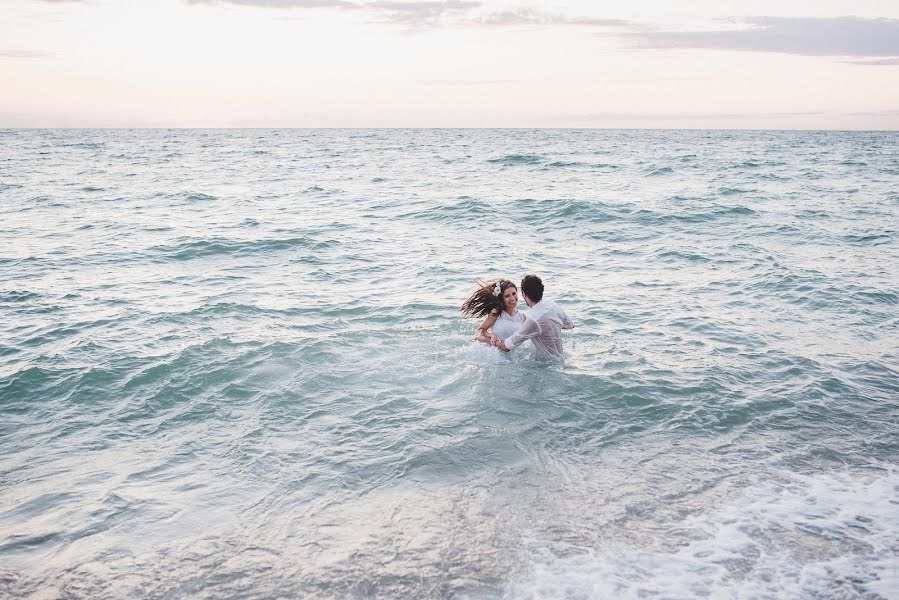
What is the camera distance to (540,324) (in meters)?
8.50

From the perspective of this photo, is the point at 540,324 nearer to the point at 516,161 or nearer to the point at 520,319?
the point at 520,319

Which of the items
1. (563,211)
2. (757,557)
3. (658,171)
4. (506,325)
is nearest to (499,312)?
(506,325)

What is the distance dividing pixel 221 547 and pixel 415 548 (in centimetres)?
152

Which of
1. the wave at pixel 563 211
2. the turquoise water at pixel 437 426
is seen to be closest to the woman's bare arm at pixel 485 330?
the turquoise water at pixel 437 426

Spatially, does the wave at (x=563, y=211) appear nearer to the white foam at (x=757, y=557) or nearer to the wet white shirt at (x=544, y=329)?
the wet white shirt at (x=544, y=329)

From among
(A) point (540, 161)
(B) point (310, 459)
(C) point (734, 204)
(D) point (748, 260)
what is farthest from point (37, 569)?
(A) point (540, 161)

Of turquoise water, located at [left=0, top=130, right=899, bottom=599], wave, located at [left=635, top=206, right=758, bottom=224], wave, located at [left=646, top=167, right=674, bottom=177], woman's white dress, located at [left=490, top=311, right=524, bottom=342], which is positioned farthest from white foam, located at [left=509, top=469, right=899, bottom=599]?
wave, located at [left=646, top=167, right=674, bottom=177]

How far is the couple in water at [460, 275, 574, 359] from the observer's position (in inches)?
332

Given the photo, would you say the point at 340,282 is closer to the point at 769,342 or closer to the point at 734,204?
the point at 769,342

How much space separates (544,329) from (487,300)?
1.14 meters

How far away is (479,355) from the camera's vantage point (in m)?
9.03

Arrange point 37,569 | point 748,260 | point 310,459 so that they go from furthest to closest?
point 748,260 < point 310,459 < point 37,569

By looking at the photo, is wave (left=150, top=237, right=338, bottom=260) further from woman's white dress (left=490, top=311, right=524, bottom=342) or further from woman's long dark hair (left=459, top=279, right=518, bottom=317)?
woman's white dress (left=490, top=311, right=524, bottom=342)

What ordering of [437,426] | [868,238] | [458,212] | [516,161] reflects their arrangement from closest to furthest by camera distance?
[437,426] → [868,238] → [458,212] → [516,161]
